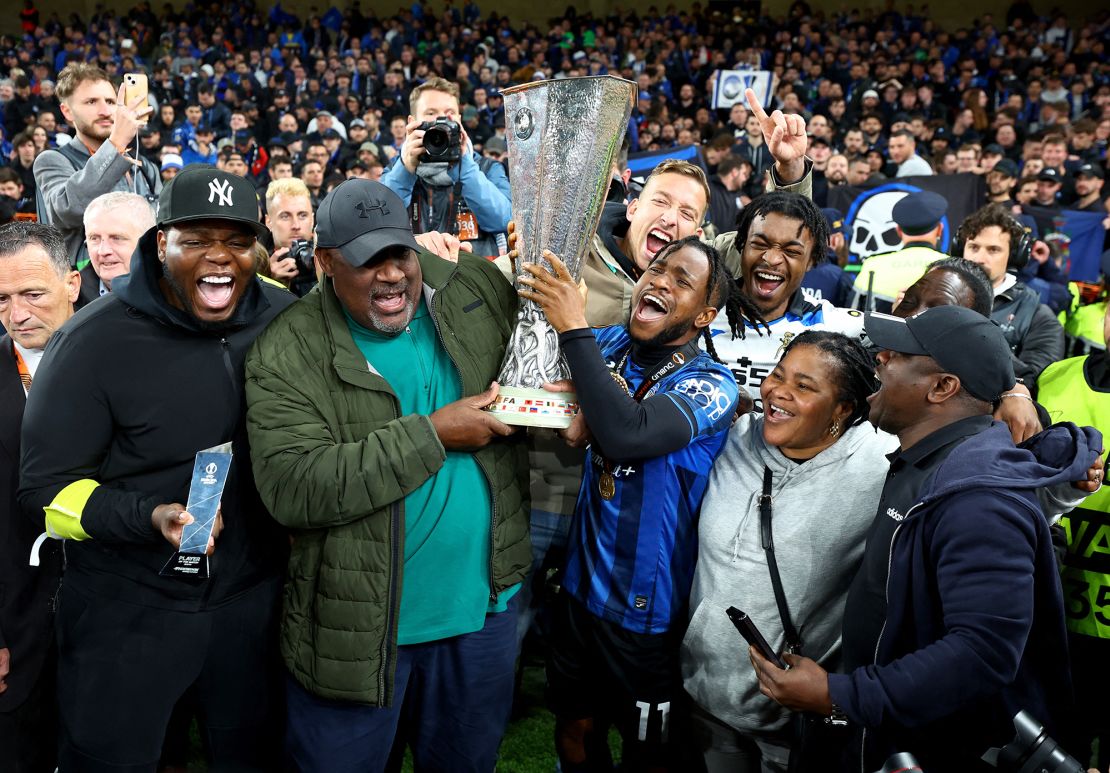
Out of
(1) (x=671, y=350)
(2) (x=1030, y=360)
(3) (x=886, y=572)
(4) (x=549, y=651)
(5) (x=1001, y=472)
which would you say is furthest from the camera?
(2) (x=1030, y=360)

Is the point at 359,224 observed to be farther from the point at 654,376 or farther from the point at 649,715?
the point at 649,715

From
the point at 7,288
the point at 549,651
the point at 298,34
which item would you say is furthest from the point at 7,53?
the point at 549,651

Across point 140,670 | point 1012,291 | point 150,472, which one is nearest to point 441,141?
point 150,472

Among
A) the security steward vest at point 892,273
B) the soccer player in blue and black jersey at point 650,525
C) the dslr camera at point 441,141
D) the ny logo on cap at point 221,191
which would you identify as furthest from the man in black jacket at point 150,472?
the security steward vest at point 892,273

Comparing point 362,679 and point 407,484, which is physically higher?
point 407,484

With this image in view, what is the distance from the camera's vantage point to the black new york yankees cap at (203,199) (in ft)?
6.82

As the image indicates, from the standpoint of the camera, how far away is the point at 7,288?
2.58m

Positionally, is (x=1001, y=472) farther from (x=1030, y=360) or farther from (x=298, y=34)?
(x=298, y=34)

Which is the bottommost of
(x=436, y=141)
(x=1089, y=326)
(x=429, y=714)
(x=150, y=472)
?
(x=429, y=714)

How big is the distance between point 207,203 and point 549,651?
1530 mm

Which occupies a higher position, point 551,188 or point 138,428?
point 551,188

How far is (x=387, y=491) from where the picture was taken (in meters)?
2.02

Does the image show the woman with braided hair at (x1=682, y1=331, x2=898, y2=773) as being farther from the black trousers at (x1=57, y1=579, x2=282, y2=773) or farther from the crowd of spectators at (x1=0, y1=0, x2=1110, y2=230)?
the crowd of spectators at (x1=0, y1=0, x2=1110, y2=230)

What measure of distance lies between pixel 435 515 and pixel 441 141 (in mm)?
1702
